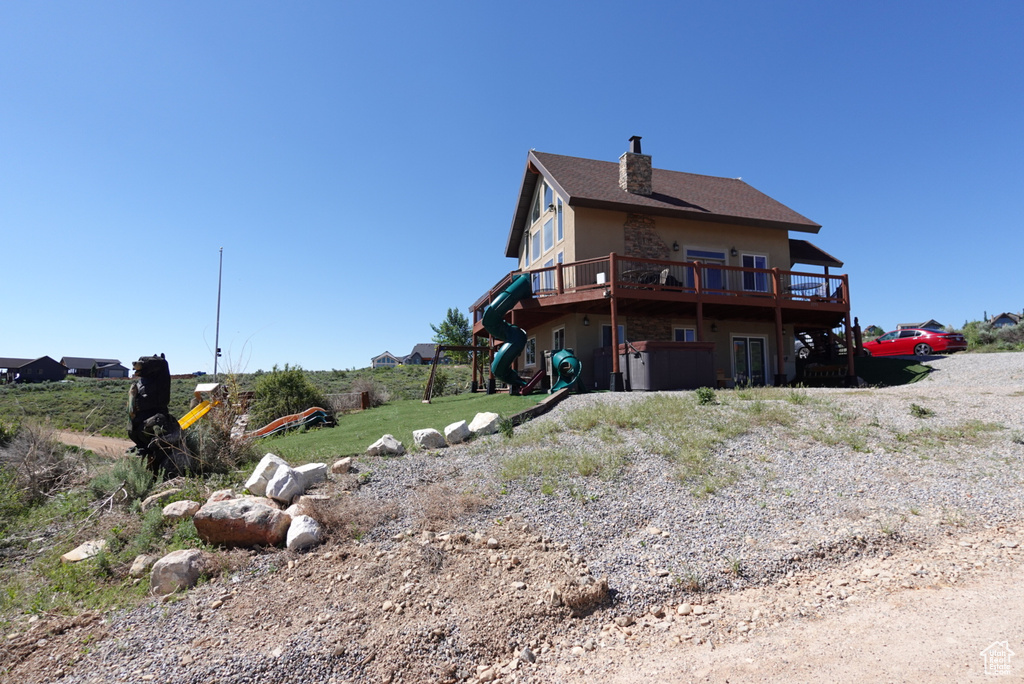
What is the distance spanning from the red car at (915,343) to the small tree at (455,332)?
25.2 meters

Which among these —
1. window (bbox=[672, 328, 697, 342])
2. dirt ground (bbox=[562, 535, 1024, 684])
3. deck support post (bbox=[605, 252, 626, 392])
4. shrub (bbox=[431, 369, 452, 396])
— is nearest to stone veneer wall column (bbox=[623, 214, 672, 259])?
window (bbox=[672, 328, 697, 342])

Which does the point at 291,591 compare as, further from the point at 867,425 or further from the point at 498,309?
the point at 498,309

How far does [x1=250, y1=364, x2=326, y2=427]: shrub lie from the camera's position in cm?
1667

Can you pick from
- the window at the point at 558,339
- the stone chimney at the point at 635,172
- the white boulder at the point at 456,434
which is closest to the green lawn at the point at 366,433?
the white boulder at the point at 456,434

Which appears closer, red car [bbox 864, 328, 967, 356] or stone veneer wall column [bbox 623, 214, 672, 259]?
stone veneer wall column [bbox 623, 214, 672, 259]

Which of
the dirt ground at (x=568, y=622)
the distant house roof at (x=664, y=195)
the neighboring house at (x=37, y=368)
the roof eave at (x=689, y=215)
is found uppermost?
the distant house roof at (x=664, y=195)

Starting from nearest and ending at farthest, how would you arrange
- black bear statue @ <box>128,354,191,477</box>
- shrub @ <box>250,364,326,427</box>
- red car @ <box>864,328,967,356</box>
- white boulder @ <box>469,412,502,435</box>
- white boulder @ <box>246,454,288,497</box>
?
white boulder @ <box>246,454,288,497</box> < black bear statue @ <box>128,354,191,477</box> < white boulder @ <box>469,412,502,435</box> < shrub @ <box>250,364,326,427</box> < red car @ <box>864,328,967,356</box>

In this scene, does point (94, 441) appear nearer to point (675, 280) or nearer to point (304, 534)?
point (304, 534)

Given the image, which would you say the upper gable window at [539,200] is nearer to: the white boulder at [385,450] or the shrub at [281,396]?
the shrub at [281,396]

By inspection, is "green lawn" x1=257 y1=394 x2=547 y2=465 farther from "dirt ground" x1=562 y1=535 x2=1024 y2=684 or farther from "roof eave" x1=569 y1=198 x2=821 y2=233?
"roof eave" x1=569 y1=198 x2=821 y2=233

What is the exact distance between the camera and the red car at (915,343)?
22234 millimetres

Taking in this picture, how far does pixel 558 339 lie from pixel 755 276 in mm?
7164

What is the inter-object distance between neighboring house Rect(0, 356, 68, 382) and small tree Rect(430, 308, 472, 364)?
57.8 m

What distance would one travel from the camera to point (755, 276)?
1903 centimetres
